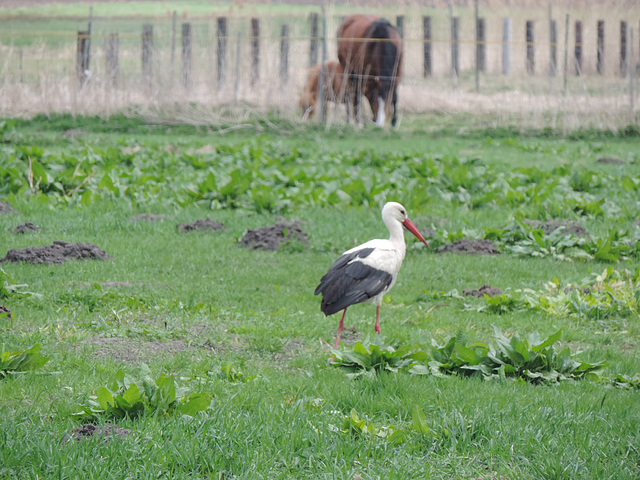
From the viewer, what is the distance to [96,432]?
3.53 m

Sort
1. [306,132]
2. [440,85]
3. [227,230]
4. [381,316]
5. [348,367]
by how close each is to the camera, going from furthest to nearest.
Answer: [440,85], [306,132], [227,230], [381,316], [348,367]

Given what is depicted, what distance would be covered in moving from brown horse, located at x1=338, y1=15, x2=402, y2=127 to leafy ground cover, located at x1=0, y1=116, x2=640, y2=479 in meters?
7.31

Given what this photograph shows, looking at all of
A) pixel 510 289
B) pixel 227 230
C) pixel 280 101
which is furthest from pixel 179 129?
pixel 510 289

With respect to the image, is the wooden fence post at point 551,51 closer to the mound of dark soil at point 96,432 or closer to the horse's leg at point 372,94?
the horse's leg at point 372,94

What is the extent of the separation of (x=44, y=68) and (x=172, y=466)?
62.8 feet

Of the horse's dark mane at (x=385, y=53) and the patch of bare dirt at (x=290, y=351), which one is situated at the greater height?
the horse's dark mane at (x=385, y=53)

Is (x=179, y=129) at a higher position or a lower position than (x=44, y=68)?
lower

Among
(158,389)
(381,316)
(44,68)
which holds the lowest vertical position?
(381,316)

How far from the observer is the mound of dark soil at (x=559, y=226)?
8594 mm

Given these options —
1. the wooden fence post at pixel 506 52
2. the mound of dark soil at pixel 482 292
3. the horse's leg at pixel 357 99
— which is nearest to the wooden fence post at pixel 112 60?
the horse's leg at pixel 357 99

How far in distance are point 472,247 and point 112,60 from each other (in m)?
16.6

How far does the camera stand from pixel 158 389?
3912 millimetres

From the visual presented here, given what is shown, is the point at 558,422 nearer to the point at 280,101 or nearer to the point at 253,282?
the point at 253,282

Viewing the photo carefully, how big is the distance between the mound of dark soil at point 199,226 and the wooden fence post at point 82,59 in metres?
11.8
